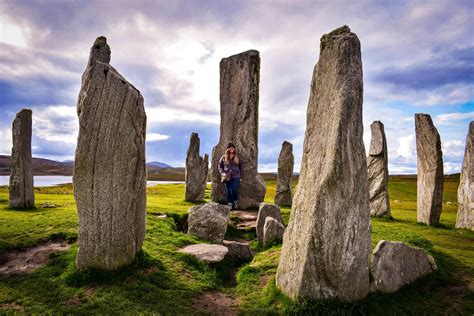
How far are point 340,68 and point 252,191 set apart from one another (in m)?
11.0

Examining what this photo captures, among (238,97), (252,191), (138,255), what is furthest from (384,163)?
(138,255)

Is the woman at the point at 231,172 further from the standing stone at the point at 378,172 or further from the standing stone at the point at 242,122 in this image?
the standing stone at the point at 378,172

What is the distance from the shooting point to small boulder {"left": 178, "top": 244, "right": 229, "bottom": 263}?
920 centimetres

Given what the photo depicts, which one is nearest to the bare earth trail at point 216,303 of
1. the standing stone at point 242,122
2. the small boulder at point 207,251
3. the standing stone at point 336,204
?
the standing stone at point 336,204

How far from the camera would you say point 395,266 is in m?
7.59

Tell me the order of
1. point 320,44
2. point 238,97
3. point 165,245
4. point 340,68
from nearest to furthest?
point 340,68 → point 320,44 → point 165,245 → point 238,97

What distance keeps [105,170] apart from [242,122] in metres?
10.7

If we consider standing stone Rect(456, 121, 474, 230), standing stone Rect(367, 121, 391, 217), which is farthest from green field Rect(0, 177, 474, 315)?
standing stone Rect(367, 121, 391, 217)

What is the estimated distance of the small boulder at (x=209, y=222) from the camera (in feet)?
36.9

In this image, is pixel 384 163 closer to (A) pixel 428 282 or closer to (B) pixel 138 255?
(A) pixel 428 282

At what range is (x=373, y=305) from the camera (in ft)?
21.9

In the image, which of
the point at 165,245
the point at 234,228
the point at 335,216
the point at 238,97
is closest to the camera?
the point at 335,216

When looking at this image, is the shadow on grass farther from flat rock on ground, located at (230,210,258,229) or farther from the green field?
flat rock on ground, located at (230,210,258,229)

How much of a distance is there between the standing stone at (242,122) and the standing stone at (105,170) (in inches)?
384
